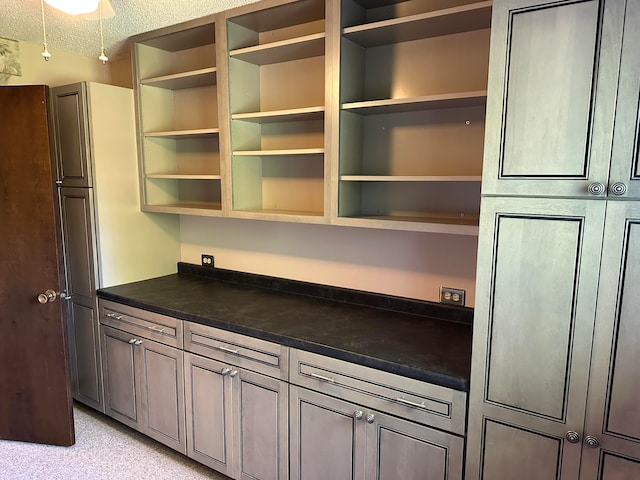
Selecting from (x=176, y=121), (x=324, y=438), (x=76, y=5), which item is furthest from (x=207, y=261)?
(x=76, y=5)

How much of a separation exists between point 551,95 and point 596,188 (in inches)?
11.6

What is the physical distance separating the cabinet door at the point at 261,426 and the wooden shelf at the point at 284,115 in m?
1.29

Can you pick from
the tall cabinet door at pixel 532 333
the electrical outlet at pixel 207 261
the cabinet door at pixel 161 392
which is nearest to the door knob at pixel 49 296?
the cabinet door at pixel 161 392

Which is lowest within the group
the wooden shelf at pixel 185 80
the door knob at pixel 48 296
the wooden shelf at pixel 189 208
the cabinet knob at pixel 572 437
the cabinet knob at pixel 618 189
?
the cabinet knob at pixel 572 437

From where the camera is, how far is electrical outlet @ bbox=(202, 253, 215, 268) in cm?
305

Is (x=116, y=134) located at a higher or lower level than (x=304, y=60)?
lower

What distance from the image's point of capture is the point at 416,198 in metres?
2.19

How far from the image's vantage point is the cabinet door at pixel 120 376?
2582 millimetres

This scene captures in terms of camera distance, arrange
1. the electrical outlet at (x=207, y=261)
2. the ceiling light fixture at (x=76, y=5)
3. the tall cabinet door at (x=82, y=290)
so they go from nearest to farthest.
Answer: the ceiling light fixture at (x=76, y=5)
the tall cabinet door at (x=82, y=290)
the electrical outlet at (x=207, y=261)

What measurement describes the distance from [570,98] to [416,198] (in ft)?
3.26

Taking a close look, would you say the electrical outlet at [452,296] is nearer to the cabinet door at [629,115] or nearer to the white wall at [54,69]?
the cabinet door at [629,115]

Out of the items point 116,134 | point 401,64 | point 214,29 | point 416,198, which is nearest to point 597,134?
point 416,198

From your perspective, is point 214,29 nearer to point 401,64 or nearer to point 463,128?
point 401,64

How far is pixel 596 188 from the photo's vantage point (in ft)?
4.00
